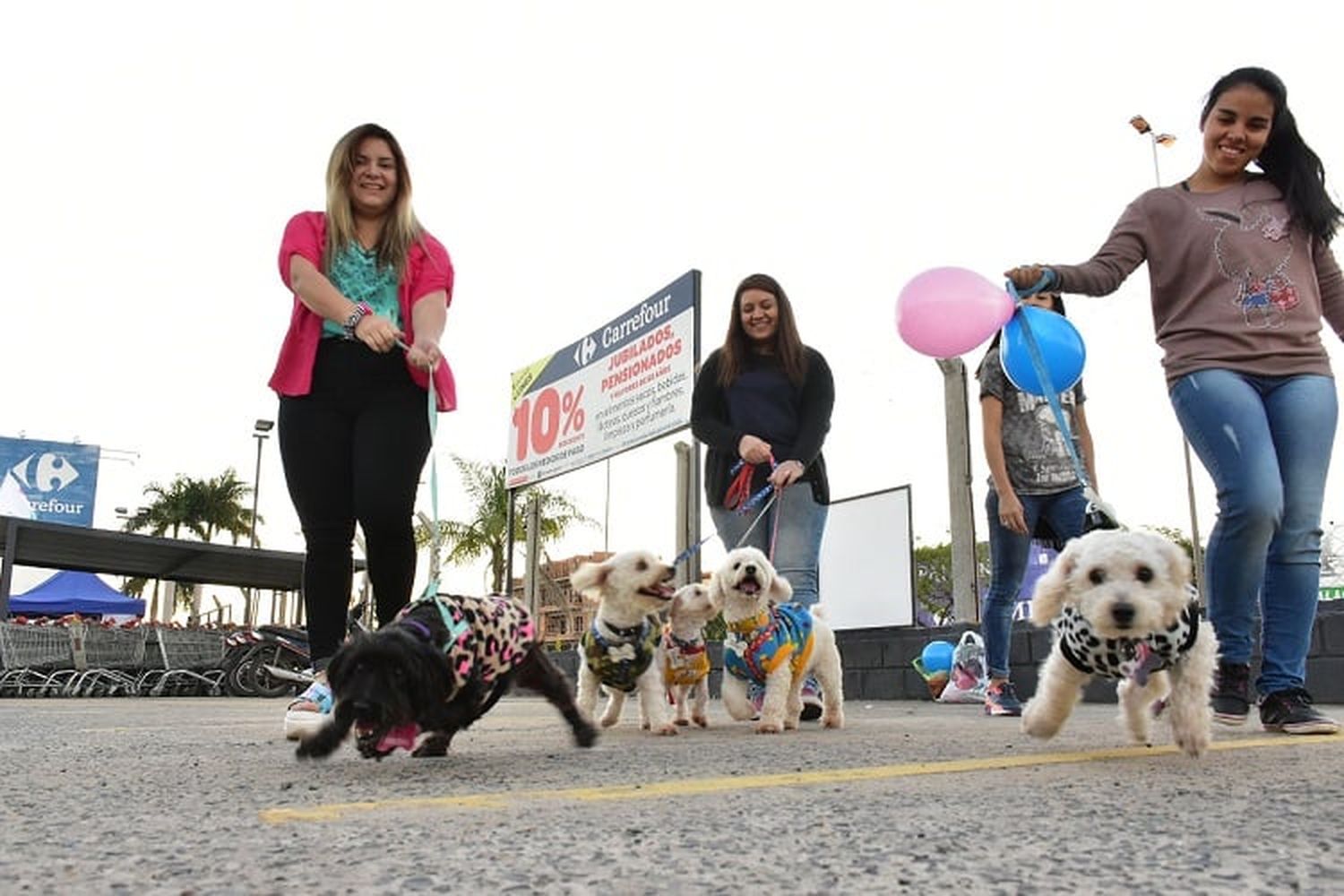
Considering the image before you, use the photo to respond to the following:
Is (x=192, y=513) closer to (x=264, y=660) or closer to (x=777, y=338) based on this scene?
(x=264, y=660)

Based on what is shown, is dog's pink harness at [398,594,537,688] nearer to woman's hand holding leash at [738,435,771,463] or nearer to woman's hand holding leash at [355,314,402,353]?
woman's hand holding leash at [355,314,402,353]

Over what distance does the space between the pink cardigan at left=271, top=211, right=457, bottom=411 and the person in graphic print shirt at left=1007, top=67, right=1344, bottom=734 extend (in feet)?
6.57

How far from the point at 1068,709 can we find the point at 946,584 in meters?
51.9

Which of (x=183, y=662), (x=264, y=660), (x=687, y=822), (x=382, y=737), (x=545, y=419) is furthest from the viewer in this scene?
(x=545, y=419)

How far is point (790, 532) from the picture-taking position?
17.6ft

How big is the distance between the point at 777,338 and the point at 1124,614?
2.91 m

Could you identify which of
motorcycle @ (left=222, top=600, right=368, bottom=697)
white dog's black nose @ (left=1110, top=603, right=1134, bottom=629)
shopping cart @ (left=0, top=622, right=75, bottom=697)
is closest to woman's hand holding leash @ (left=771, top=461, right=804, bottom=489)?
white dog's black nose @ (left=1110, top=603, right=1134, bottom=629)

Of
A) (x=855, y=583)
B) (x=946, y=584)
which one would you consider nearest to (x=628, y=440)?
(x=855, y=583)

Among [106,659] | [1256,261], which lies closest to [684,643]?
[1256,261]

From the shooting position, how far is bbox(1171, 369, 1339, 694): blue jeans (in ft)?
11.5

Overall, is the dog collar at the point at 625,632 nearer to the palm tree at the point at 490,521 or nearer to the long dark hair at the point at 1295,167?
the long dark hair at the point at 1295,167

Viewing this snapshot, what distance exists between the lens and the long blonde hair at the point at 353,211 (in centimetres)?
385

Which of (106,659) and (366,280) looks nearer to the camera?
(366,280)

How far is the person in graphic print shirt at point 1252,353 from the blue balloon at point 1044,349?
51cm
